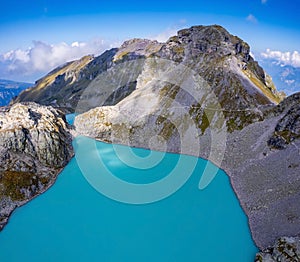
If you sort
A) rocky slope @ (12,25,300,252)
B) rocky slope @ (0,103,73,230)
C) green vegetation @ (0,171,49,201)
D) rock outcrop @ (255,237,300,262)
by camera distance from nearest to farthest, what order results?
rock outcrop @ (255,237,300,262)
rocky slope @ (12,25,300,252)
green vegetation @ (0,171,49,201)
rocky slope @ (0,103,73,230)

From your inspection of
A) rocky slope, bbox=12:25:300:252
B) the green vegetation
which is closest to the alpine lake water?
the green vegetation

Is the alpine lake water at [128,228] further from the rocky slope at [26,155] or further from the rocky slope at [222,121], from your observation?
the rocky slope at [222,121]

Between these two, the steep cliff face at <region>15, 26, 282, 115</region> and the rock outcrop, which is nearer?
the rock outcrop

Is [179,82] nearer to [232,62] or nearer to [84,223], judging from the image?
[232,62]

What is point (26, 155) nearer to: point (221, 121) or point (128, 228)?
point (128, 228)

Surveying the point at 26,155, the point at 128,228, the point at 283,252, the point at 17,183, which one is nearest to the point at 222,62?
the point at 26,155

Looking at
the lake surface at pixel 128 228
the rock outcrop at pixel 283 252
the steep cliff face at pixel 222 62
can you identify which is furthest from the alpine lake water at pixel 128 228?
the steep cliff face at pixel 222 62

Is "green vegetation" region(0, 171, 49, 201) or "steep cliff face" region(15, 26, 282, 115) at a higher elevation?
"steep cliff face" region(15, 26, 282, 115)

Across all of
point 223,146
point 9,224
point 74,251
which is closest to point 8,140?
point 9,224

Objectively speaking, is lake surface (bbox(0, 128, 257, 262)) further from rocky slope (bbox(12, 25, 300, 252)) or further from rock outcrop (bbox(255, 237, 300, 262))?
rocky slope (bbox(12, 25, 300, 252))
